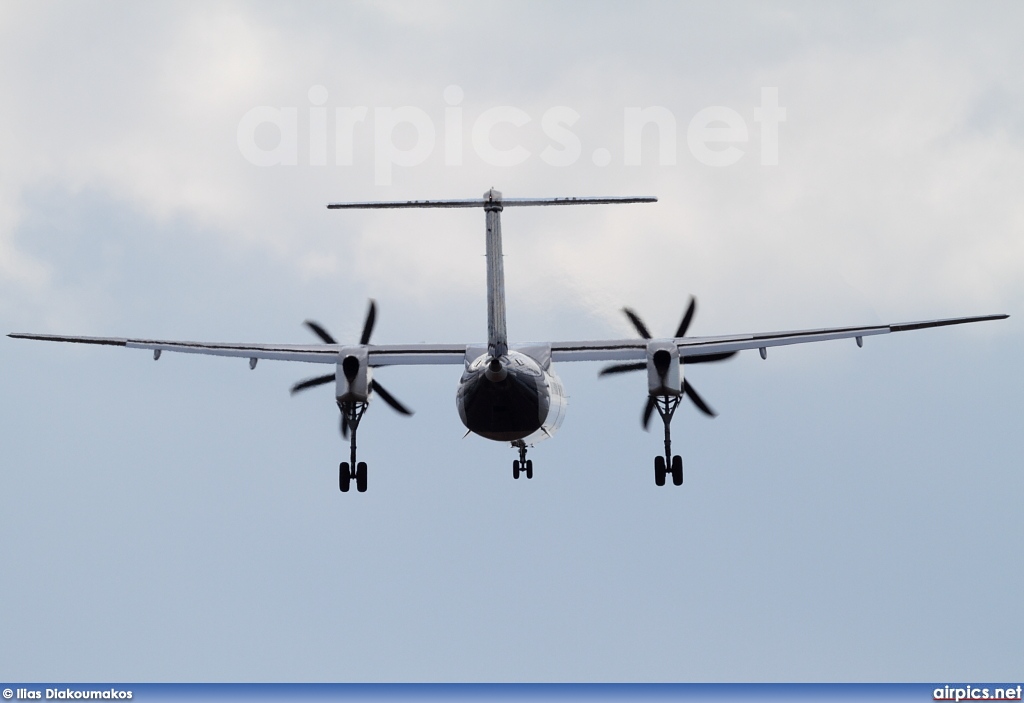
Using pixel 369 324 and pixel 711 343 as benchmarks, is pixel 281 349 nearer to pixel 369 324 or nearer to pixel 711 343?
pixel 369 324

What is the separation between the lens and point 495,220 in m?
36.7

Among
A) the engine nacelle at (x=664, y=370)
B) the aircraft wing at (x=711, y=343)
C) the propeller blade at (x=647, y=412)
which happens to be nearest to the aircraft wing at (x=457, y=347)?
the aircraft wing at (x=711, y=343)

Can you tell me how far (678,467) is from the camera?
44.7 metres

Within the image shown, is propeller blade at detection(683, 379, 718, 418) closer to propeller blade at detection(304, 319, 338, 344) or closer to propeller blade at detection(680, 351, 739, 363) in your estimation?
propeller blade at detection(680, 351, 739, 363)

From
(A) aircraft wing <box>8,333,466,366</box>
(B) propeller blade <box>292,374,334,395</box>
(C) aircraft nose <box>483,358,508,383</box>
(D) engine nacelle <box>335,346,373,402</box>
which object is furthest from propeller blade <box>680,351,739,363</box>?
(B) propeller blade <box>292,374,334,395</box>

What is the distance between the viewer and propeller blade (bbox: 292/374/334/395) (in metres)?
47.0

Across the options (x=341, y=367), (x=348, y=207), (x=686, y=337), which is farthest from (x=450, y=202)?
(x=686, y=337)

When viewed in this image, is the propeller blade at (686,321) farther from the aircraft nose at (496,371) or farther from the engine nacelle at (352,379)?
the aircraft nose at (496,371)

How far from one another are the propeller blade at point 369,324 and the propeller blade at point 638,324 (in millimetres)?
8415

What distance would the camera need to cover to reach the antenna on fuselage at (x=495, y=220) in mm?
36219

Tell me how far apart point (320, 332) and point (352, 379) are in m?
5.25

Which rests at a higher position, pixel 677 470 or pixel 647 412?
pixel 647 412

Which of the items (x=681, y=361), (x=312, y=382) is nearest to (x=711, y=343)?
(x=681, y=361)

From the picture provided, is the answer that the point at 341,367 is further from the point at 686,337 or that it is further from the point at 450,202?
the point at 686,337
